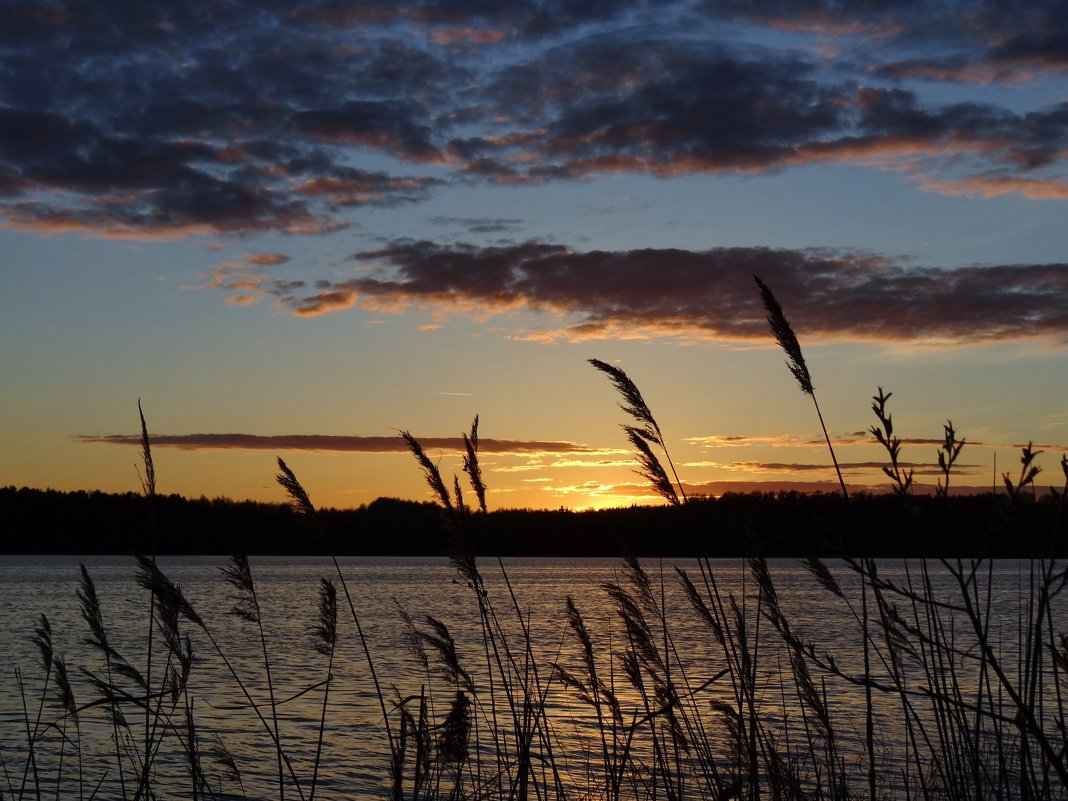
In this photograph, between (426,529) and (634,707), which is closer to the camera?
(634,707)

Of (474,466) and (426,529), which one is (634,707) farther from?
(426,529)

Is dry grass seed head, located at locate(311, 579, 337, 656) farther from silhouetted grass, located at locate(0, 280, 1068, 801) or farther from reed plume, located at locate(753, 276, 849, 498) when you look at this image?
reed plume, located at locate(753, 276, 849, 498)

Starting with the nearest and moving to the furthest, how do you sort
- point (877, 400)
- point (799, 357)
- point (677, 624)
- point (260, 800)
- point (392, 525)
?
point (877, 400) → point (799, 357) → point (260, 800) → point (677, 624) → point (392, 525)

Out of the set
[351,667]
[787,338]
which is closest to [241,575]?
[787,338]

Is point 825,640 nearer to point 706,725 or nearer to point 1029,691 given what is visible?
point 706,725

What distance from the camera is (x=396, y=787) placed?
141 inches

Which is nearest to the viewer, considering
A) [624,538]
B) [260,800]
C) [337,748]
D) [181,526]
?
[624,538]

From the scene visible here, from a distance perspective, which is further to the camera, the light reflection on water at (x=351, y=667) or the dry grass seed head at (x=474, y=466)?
the light reflection on water at (x=351, y=667)

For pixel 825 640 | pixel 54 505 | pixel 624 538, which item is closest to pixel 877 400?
pixel 624 538

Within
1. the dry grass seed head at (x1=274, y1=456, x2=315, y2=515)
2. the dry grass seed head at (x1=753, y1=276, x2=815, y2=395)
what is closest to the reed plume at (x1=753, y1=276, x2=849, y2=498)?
the dry grass seed head at (x1=753, y1=276, x2=815, y2=395)

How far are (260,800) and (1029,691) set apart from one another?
11.0m

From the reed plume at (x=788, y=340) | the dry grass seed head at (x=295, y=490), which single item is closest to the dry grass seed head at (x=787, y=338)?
the reed plume at (x=788, y=340)

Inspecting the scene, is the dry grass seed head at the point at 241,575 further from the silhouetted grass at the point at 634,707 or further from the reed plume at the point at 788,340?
the reed plume at the point at 788,340

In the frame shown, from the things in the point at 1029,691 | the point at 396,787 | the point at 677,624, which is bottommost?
the point at 677,624
